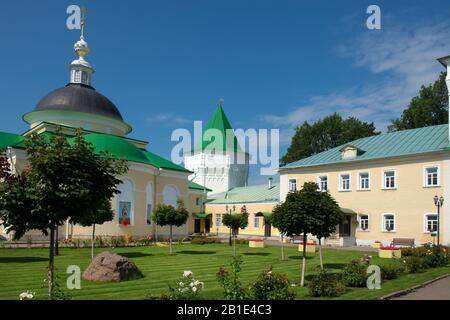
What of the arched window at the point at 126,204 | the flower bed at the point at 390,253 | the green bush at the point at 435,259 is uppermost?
the arched window at the point at 126,204

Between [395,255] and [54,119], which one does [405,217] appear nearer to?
[395,255]

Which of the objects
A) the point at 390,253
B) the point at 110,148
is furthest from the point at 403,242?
the point at 110,148

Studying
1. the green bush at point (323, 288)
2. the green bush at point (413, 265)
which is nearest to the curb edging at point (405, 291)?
the green bush at point (323, 288)

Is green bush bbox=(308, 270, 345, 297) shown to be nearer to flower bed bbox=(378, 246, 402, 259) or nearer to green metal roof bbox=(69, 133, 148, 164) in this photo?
flower bed bbox=(378, 246, 402, 259)

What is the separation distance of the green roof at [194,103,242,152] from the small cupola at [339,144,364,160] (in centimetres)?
3062

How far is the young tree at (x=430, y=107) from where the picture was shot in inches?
1903

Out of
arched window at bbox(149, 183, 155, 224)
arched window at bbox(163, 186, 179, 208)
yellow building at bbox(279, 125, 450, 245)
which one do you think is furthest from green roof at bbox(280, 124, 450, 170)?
arched window at bbox(149, 183, 155, 224)

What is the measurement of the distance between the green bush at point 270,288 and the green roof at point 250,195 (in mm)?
35971

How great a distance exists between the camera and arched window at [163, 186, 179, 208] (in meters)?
41.3

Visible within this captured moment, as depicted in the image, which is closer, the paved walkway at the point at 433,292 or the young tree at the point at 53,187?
the young tree at the point at 53,187

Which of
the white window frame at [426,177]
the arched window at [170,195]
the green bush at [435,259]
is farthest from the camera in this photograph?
the arched window at [170,195]

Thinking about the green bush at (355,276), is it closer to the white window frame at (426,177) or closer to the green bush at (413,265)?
the green bush at (413,265)

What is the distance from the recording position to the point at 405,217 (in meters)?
30.2
